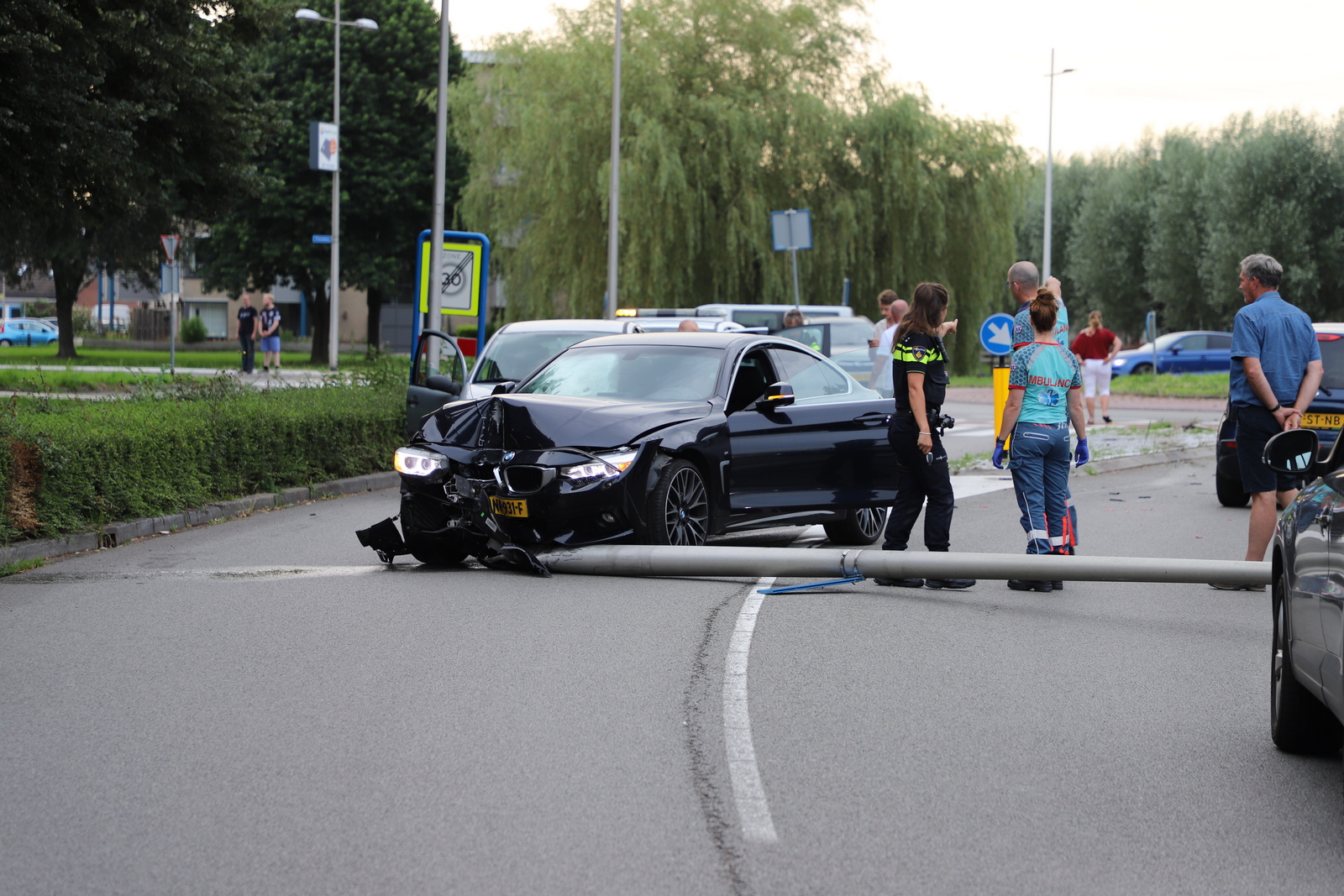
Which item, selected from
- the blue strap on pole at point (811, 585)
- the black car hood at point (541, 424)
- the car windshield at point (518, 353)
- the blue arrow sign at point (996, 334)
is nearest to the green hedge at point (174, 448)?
the car windshield at point (518, 353)

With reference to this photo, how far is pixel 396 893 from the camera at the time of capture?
3887 mm

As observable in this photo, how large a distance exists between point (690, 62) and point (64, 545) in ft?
97.4

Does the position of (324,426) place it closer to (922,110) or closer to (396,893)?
(396,893)

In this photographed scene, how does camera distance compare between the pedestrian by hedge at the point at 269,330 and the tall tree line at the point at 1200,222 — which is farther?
the tall tree line at the point at 1200,222

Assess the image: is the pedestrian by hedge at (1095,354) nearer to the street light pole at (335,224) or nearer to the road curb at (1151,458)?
the road curb at (1151,458)

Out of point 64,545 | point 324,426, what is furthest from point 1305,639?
point 324,426

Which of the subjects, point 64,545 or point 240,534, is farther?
point 240,534

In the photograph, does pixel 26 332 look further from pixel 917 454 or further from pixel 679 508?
pixel 917 454

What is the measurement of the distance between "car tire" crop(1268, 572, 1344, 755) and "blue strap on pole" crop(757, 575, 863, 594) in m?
3.66

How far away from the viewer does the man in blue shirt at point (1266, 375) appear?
343 inches

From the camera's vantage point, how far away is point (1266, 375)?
8.81 m

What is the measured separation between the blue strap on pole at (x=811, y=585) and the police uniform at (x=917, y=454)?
14.3 inches

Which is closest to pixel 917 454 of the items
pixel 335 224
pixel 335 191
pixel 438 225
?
pixel 438 225

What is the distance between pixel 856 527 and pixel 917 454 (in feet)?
6.66
